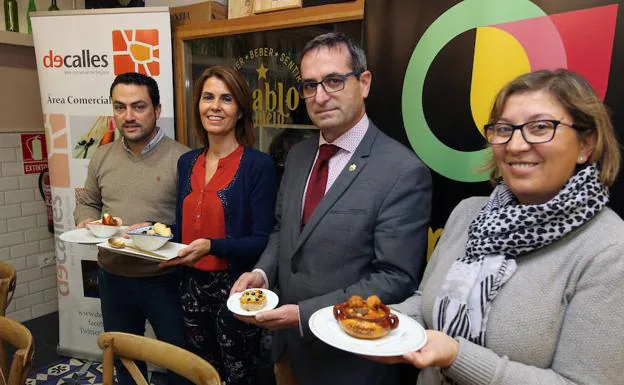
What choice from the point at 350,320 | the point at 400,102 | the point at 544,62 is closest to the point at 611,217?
the point at 350,320

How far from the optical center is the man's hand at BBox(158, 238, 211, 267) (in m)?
1.67

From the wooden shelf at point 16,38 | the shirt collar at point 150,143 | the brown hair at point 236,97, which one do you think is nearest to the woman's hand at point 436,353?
the brown hair at point 236,97

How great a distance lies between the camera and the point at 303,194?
59.8 inches

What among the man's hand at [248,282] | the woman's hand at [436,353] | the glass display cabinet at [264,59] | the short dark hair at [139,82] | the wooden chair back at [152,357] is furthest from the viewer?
the glass display cabinet at [264,59]

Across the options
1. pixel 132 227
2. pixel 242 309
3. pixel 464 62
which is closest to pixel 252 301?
pixel 242 309

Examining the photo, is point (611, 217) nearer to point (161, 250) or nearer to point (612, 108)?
point (612, 108)

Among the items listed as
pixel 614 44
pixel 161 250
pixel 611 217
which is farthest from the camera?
pixel 161 250

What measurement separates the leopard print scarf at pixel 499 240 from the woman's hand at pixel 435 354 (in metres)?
0.08

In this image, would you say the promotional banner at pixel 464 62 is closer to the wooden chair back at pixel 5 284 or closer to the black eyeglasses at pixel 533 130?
the black eyeglasses at pixel 533 130

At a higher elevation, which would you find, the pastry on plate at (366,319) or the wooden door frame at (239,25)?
the wooden door frame at (239,25)

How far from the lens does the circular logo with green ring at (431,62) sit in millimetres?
1569

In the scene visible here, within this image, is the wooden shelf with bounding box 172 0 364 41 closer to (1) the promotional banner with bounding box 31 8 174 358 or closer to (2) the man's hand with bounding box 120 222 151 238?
(1) the promotional banner with bounding box 31 8 174 358

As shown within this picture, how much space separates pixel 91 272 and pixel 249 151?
1851 mm

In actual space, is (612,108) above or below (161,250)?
above
